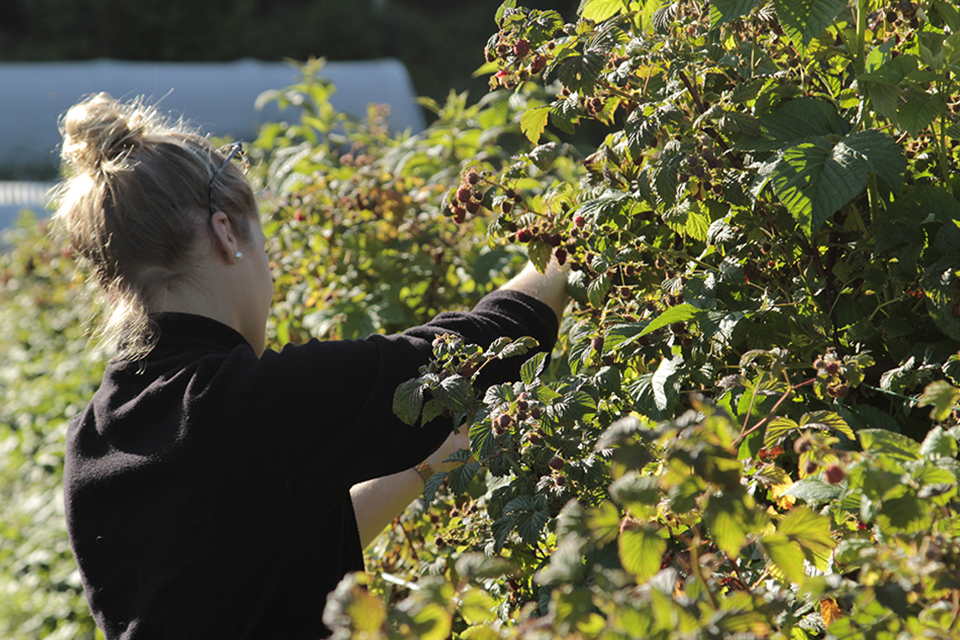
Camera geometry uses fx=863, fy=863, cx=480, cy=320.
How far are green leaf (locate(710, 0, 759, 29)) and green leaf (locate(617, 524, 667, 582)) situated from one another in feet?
2.29

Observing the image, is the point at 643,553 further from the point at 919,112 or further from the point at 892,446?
the point at 919,112

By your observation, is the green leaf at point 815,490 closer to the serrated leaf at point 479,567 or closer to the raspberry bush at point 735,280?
the raspberry bush at point 735,280

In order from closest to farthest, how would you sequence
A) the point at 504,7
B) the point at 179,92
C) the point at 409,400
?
the point at 409,400 → the point at 504,7 → the point at 179,92

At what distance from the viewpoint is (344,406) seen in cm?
142

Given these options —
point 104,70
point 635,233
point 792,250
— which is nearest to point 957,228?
point 792,250

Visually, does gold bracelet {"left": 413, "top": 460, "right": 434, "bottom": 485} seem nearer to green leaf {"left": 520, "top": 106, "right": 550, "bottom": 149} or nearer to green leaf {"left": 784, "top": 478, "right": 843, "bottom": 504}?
green leaf {"left": 520, "top": 106, "right": 550, "bottom": 149}

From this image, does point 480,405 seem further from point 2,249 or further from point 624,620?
point 2,249

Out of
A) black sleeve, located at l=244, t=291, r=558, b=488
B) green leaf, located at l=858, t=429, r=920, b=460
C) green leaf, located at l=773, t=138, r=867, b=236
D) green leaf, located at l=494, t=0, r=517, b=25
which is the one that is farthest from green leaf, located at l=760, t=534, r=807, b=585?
green leaf, located at l=494, t=0, r=517, b=25

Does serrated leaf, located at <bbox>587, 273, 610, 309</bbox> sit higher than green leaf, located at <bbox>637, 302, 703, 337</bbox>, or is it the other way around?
green leaf, located at <bbox>637, 302, 703, 337</bbox>

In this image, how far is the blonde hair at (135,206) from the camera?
5.24 ft

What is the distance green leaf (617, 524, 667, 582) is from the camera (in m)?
0.73

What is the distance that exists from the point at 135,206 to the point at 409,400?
74cm

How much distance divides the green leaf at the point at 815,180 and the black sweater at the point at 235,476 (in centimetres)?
58

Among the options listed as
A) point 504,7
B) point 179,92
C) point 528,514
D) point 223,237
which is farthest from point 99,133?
point 179,92
